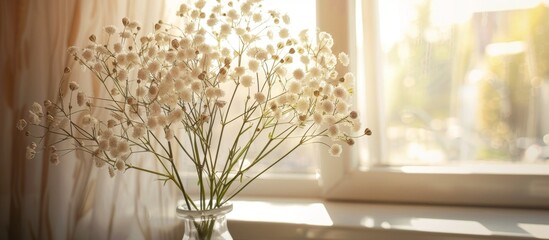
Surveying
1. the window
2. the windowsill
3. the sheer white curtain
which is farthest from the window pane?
the sheer white curtain

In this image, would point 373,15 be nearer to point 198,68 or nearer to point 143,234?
point 198,68

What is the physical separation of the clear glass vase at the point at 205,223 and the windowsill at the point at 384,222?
19 centimetres

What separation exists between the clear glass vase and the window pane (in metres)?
0.54

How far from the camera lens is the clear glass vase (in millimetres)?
804

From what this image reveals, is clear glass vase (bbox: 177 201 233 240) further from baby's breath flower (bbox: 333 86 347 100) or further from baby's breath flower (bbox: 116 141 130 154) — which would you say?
baby's breath flower (bbox: 333 86 347 100)

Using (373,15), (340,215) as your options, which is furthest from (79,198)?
(373,15)

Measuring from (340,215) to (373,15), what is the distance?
513 millimetres

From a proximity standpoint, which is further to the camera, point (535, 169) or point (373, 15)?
point (373, 15)

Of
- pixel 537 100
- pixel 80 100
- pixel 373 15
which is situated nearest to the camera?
pixel 80 100

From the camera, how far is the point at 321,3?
1141 mm

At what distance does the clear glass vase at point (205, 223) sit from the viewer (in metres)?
0.80

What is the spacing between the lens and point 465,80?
1110 mm

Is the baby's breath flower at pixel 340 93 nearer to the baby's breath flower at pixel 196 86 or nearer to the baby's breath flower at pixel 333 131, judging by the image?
the baby's breath flower at pixel 333 131

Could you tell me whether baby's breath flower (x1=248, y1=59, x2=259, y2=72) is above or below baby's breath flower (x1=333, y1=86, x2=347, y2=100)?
above
